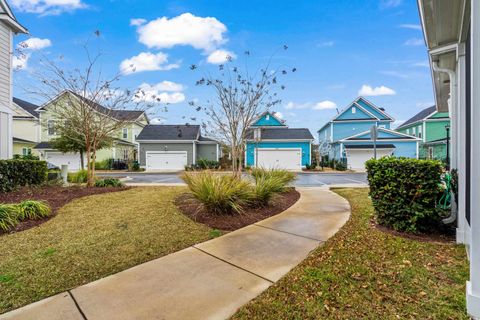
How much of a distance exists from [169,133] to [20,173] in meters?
18.5

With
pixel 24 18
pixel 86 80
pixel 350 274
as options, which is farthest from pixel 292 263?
pixel 24 18

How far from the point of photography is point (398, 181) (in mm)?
4184

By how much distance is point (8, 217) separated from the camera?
15.3 feet

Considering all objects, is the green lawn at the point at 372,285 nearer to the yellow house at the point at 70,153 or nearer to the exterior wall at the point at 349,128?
the yellow house at the point at 70,153

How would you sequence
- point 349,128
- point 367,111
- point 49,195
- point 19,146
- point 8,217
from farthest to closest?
point 349,128
point 367,111
point 19,146
point 49,195
point 8,217

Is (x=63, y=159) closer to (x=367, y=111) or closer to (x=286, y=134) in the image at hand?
(x=286, y=134)

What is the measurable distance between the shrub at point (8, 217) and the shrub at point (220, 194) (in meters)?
3.55

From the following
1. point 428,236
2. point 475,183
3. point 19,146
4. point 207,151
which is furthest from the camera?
point 207,151

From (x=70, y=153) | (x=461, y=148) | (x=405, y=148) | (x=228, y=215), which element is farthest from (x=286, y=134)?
(x=70, y=153)

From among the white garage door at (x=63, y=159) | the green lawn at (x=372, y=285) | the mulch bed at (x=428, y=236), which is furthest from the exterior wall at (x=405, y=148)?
the white garage door at (x=63, y=159)

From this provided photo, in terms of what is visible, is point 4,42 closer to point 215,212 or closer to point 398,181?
point 215,212

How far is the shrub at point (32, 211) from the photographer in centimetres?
500

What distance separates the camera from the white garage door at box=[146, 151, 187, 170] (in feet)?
82.5

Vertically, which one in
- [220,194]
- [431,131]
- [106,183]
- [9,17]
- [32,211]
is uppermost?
[9,17]
